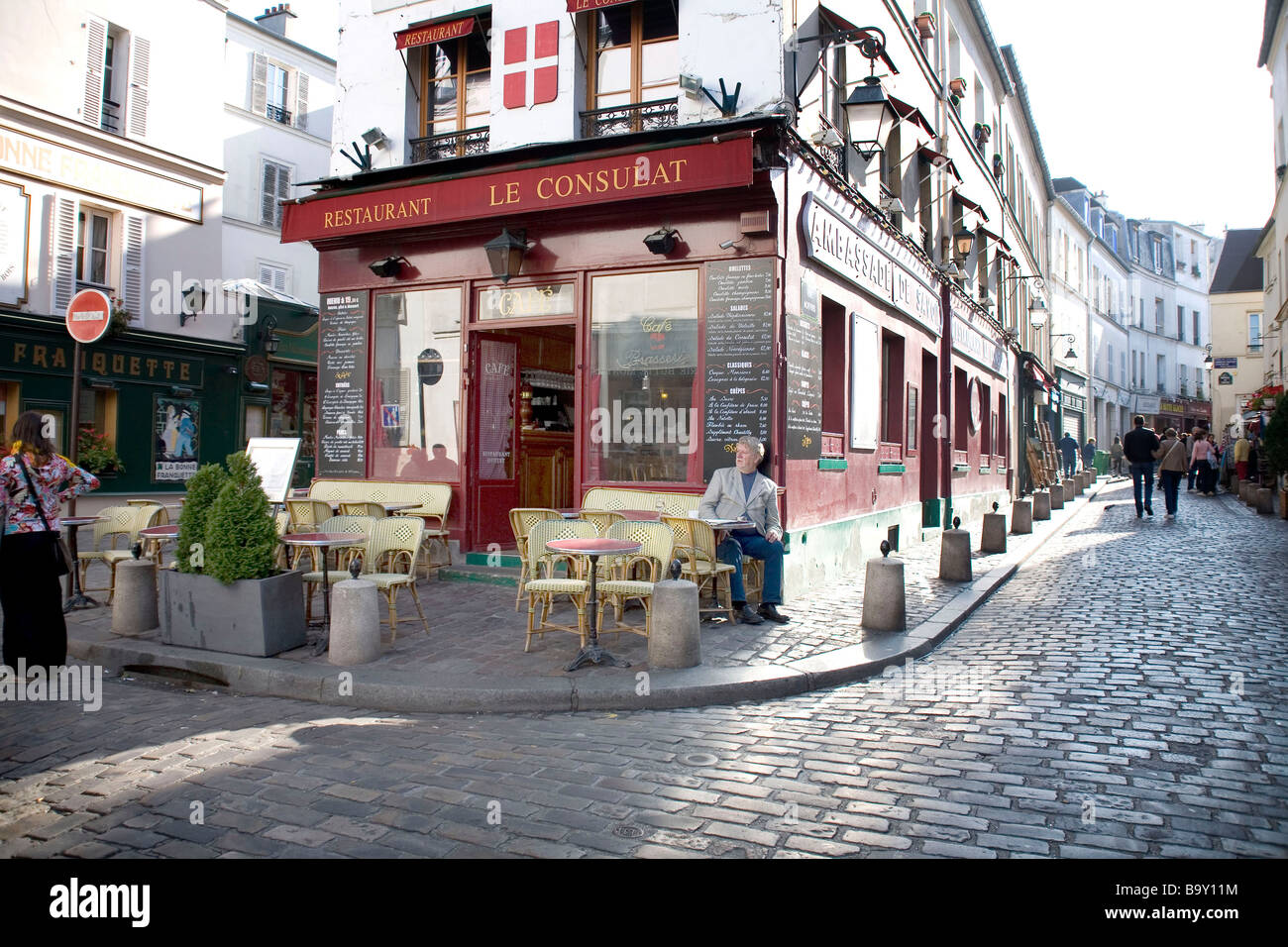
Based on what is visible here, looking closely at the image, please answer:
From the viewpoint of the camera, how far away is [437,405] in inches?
405

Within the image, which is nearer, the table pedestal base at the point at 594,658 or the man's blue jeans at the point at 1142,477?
the table pedestal base at the point at 594,658

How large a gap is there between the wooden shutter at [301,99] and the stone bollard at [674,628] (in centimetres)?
2157

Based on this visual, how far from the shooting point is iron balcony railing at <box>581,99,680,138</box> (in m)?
8.94

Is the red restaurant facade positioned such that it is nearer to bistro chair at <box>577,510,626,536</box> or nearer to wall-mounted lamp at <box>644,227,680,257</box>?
wall-mounted lamp at <box>644,227,680,257</box>

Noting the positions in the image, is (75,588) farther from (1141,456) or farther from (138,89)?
(1141,456)

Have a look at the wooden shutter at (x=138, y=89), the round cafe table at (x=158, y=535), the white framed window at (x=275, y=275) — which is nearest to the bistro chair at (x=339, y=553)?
the round cafe table at (x=158, y=535)

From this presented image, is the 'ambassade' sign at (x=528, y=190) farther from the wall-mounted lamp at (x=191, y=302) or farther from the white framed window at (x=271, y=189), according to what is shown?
the white framed window at (x=271, y=189)

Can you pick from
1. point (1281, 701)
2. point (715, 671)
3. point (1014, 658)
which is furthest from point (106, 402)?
point (1281, 701)

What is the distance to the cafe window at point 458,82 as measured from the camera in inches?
404

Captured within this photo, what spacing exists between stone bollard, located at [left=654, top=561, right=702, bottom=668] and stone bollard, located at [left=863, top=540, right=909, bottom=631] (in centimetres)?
188

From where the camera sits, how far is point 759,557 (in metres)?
7.48

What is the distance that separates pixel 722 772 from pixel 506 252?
6797mm

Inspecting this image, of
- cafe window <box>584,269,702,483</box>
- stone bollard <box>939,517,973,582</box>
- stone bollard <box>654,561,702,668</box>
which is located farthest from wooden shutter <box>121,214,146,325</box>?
stone bollard <box>939,517,973,582</box>

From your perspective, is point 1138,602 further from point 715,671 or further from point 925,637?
point 715,671
